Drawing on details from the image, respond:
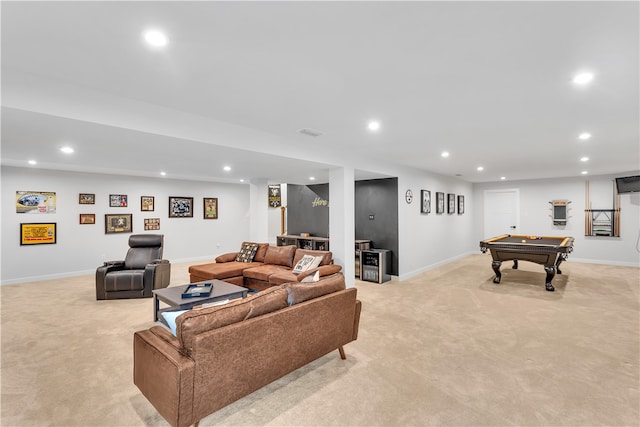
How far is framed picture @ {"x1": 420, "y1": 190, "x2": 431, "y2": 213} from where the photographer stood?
7.01 metres

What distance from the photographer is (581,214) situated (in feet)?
27.2

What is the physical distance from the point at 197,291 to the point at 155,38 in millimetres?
2771

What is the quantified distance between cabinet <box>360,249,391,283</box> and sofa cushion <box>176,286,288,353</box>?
155 inches

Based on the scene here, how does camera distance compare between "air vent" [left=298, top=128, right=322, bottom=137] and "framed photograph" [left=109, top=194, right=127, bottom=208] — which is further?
"framed photograph" [left=109, top=194, right=127, bottom=208]

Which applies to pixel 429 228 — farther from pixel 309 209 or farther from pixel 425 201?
pixel 309 209

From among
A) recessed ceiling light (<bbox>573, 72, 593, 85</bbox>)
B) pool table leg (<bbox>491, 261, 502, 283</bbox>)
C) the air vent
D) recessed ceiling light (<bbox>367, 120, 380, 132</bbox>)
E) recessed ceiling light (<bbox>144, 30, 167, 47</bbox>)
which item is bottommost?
pool table leg (<bbox>491, 261, 502, 283</bbox>)

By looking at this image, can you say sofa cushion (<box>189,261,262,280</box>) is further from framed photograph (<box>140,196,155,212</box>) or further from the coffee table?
framed photograph (<box>140,196,155,212</box>)

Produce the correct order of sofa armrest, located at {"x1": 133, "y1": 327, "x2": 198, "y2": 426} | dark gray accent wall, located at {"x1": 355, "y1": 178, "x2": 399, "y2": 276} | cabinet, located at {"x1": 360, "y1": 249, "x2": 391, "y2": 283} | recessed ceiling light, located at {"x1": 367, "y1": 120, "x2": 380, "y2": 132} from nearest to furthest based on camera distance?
sofa armrest, located at {"x1": 133, "y1": 327, "x2": 198, "y2": 426} → recessed ceiling light, located at {"x1": 367, "y1": 120, "x2": 380, "y2": 132} → cabinet, located at {"x1": 360, "y1": 249, "x2": 391, "y2": 283} → dark gray accent wall, located at {"x1": 355, "y1": 178, "x2": 399, "y2": 276}

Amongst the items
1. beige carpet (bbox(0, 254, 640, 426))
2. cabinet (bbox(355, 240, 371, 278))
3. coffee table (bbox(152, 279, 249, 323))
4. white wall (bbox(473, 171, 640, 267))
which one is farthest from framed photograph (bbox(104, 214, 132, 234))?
white wall (bbox(473, 171, 640, 267))

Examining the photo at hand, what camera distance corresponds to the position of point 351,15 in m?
1.63

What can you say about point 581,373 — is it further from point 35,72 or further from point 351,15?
point 35,72

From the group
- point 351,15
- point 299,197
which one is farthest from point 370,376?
point 299,197

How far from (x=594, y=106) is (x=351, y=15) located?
2.79 m

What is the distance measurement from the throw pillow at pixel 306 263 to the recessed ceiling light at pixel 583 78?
3721 mm
